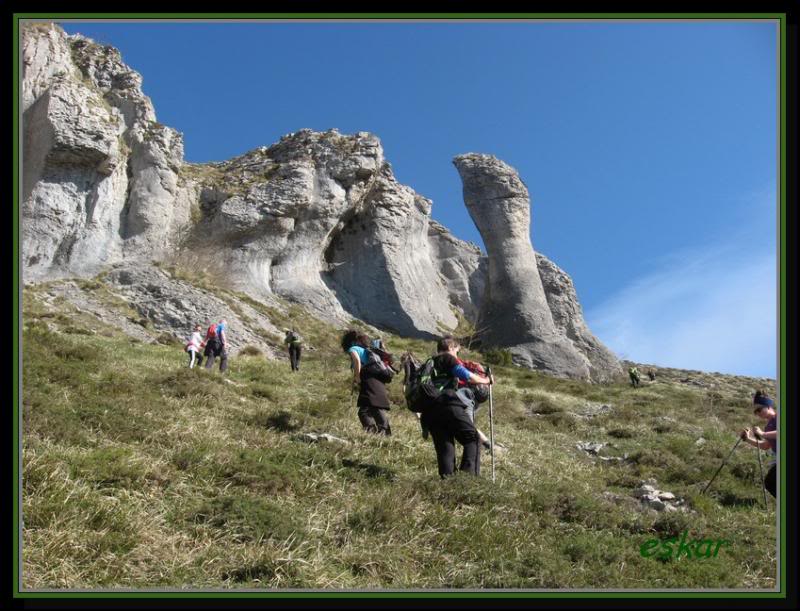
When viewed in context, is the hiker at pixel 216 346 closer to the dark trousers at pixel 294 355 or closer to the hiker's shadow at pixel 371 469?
the dark trousers at pixel 294 355

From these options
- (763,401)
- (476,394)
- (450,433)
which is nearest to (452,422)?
(450,433)

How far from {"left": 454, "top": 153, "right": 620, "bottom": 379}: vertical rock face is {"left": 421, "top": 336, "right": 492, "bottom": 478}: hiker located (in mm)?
36055

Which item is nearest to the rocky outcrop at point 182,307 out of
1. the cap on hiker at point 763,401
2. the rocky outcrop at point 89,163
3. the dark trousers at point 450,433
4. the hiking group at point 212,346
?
the rocky outcrop at point 89,163

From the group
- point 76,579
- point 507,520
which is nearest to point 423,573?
point 507,520

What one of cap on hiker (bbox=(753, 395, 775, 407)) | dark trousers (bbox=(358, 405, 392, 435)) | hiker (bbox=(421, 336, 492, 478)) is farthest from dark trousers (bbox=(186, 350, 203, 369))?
cap on hiker (bbox=(753, 395, 775, 407))

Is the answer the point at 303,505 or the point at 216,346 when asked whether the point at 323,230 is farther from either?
the point at 303,505

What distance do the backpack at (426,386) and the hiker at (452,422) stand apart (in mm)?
26

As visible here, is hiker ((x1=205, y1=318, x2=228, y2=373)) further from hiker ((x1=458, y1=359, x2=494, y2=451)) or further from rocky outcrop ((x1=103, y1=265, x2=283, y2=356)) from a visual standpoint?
hiker ((x1=458, y1=359, x2=494, y2=451))

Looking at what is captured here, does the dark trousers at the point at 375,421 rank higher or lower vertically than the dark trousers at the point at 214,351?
lower

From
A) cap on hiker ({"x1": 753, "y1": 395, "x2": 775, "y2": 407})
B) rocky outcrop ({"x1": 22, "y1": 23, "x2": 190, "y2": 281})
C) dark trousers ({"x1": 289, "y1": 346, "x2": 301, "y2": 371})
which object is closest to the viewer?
cap on hiker ({"x1": 753, "y1": 395, "x2": 775, "y2": 407})

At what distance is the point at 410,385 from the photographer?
775 cm

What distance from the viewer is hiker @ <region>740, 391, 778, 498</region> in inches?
297

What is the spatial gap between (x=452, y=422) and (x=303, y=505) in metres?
1.92

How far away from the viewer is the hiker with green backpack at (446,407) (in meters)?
7.41
